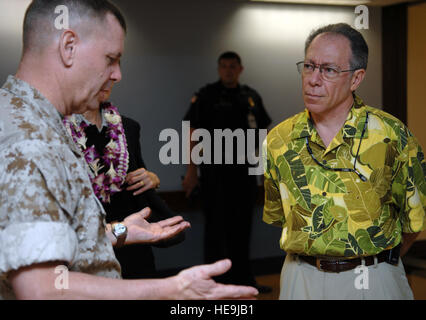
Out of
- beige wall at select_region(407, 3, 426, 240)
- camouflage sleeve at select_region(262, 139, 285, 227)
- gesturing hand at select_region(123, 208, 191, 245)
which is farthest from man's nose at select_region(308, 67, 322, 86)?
beige wall at select_region(407, 3, 426, 240)

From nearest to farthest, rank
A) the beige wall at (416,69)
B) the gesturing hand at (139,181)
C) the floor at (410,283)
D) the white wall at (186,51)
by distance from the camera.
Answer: the gesturing hand at (139,181) < the floor at (410,283) < the white wall at (186,51) < the beige wall at (416,69)

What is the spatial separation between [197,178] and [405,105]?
8.49 ft

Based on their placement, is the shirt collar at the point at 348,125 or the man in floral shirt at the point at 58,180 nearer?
the man in floral shirt at the point at 58,180

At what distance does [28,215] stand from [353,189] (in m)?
1.30

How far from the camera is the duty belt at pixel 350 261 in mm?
2072

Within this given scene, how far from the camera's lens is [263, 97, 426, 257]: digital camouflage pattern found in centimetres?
206

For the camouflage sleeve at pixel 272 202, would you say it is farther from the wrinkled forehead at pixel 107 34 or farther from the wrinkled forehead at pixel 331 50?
the wrinkled forehead at pixel 107 34

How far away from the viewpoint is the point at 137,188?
253 centimetres

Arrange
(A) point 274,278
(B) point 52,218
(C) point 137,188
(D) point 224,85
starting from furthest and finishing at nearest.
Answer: (A) point 274,278 → (D) point 224,85 → (C) point 137,188 → (B) point 52,218

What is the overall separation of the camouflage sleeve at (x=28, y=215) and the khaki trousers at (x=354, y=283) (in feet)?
3.87

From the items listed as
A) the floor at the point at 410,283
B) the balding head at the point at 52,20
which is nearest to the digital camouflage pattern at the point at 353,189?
the balding head at the point at 52,20

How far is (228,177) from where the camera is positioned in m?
5.09
